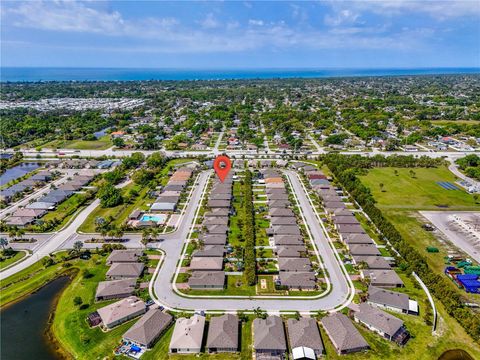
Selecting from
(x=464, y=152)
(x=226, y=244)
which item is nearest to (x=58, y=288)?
(x=226, y=244)

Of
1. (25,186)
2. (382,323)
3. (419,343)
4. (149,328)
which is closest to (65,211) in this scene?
(25,186)

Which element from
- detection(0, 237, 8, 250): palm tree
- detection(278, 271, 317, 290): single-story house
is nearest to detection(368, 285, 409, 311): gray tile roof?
detection(278, 271, 317, 290): single-story house

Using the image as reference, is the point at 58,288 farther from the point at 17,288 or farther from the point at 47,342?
the point at 47,342

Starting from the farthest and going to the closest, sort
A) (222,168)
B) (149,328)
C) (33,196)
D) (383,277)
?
1. (222,168)
2. (33,196)
3. (383,277)
4. (149,328)

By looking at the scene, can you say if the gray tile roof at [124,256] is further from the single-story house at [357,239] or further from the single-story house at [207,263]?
the single-story house at [357,239]

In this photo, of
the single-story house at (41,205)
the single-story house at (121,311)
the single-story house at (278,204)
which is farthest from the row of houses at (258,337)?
the single-story house at (41,205)

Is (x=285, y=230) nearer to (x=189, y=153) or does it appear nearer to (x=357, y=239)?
(x=357, y=239)
